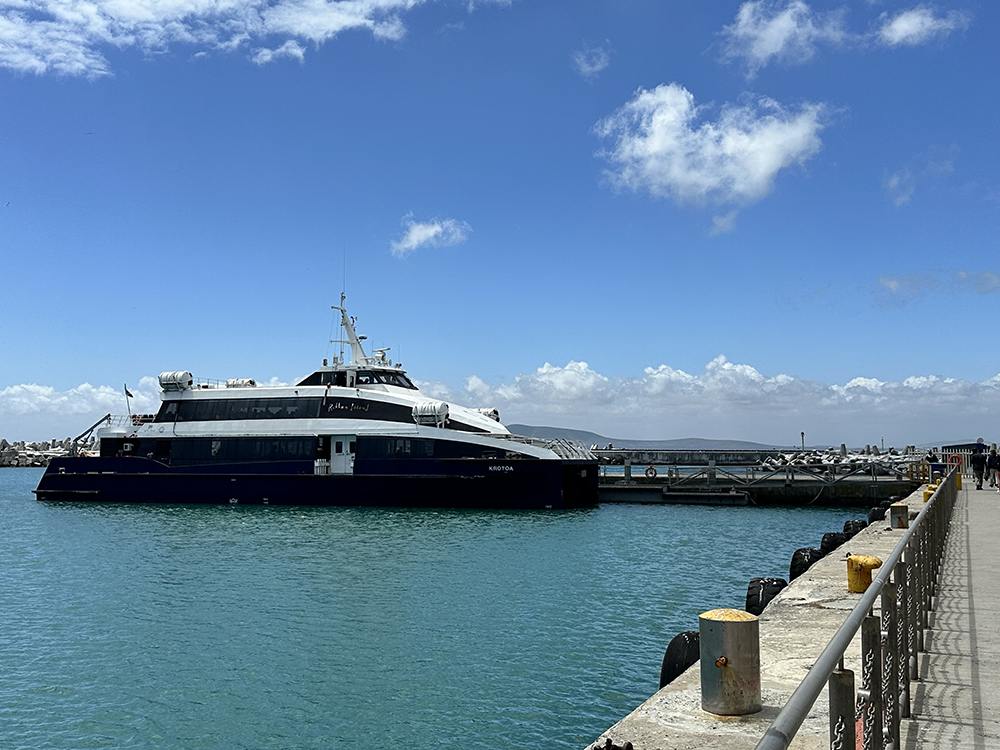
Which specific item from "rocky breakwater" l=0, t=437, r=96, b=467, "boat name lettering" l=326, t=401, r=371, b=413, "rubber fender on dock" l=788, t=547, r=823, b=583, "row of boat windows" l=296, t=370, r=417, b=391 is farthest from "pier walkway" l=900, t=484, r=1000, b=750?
"rocky breakwater" l=0, t=437, r=96, b=467

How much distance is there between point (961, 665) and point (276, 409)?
31.8m

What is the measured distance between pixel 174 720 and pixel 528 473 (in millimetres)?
22717

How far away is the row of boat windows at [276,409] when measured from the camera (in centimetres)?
3300

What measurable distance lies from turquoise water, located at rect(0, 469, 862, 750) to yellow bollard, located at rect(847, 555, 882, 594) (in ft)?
8.69

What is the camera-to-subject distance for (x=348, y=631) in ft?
39.5

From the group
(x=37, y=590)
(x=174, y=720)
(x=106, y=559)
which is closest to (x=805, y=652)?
(x=174, y=720)

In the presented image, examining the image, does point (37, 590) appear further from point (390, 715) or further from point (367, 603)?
point (390, 715)

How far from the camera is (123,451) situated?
37.4 meters

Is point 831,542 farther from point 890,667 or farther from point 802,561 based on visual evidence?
point 890,667

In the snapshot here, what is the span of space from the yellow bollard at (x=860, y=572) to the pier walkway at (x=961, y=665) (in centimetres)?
70

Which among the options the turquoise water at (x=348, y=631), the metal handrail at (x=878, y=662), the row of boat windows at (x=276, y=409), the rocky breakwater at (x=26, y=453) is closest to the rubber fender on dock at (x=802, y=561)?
the turquoise water at (x=348, y=631)

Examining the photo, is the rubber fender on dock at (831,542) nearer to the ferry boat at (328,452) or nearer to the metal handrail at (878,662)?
the metal handrail at (878,662)

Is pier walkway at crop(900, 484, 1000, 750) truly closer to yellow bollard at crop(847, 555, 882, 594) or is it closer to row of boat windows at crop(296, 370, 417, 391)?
yellow bollard at crop(847, 555, 882, 594)

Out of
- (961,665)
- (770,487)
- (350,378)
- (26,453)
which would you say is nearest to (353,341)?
(350,378)
